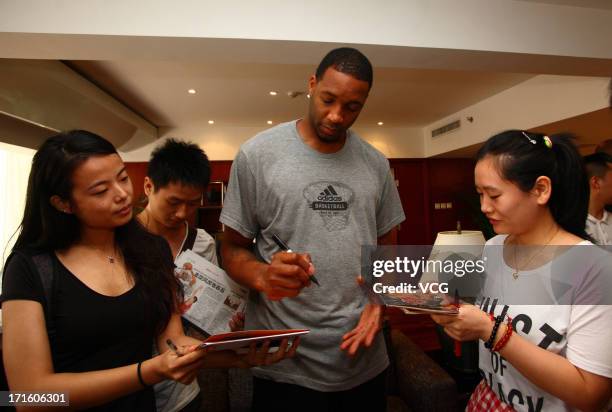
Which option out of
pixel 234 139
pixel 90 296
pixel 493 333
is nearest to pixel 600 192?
pixel 493 333

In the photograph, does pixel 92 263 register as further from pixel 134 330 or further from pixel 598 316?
pixel 598 316

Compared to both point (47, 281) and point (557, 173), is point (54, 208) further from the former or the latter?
point (557, 173)

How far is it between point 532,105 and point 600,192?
2.36 metres

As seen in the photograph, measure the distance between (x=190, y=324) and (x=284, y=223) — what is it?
67cm

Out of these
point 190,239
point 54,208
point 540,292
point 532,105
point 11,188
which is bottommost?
point 540,292

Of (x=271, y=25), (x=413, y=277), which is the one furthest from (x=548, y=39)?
(x=413, y=277)

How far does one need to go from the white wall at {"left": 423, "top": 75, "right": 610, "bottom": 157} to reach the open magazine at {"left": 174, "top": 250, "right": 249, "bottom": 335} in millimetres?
3919

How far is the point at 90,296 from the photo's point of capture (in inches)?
37.8

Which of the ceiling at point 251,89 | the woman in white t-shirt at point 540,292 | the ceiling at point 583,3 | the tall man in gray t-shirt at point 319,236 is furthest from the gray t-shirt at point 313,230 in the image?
the ceiling at point 251,89

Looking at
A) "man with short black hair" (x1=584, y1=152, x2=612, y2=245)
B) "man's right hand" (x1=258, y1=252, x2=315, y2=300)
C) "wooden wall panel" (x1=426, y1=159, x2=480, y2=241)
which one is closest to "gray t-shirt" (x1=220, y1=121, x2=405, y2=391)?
"man's right hand" (x1=258, y1=252, x2=315, y2=300)

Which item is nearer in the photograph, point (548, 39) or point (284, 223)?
point (284, 223)

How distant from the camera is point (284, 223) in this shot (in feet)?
3.44

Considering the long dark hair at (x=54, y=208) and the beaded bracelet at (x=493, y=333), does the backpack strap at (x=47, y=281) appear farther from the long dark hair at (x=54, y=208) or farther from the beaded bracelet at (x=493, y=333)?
the beaded bracelet at (x=493, y=333)

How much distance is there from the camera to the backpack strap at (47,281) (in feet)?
2.94
